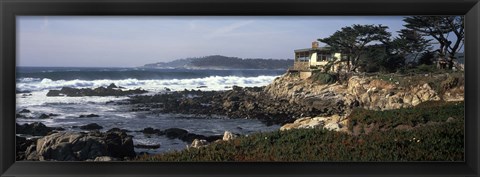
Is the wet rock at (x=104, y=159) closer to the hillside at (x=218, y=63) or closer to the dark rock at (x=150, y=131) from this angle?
the dark rock at (x=150, y=131)

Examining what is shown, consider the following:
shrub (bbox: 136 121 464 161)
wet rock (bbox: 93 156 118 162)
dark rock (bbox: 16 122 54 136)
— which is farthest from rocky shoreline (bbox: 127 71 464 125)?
dark rock (bbox: 16 122 54 136)

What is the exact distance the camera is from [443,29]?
518 cm

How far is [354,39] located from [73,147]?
8.66ft

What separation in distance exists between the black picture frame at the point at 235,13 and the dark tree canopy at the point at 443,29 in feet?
0.34

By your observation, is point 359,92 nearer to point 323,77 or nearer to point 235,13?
point 323,77

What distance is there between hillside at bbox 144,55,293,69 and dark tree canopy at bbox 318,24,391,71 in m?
0.43

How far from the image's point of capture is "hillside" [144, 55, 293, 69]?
205 inches

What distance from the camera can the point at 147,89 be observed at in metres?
5.27

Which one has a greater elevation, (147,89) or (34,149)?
(147,89)

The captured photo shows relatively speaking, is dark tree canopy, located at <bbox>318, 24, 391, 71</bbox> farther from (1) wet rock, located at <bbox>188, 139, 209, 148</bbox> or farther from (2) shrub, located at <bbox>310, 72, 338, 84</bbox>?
(1) wet rock, located at <bbox>188, 139, 209, 148</bbox>

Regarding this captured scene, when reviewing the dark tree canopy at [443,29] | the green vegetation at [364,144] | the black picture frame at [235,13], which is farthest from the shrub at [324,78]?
the dark tree canopy at [443,29]

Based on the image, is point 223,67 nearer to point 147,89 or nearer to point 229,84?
point 229,84
